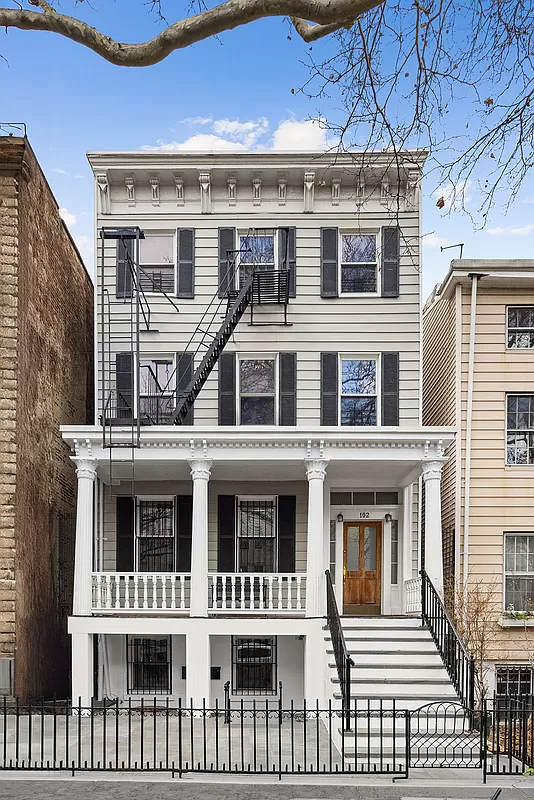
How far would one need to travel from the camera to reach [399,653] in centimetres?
1579

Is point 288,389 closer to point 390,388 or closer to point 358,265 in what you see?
point 390,388

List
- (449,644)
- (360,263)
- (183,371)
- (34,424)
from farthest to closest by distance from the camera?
1. (360,263)
2. (183,371)
3. (34,424)
4. (449,644)

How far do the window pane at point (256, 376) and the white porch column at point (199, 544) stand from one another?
110 inches

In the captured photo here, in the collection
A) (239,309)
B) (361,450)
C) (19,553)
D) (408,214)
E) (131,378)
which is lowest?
(19,553)

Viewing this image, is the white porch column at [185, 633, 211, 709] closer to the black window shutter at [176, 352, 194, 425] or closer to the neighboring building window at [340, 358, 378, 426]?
the black window shutter at [176, 352, 194, 425]

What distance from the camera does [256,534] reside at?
65.0 feet

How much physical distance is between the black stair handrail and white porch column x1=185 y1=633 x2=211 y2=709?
4.12 metres

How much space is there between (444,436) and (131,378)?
6.71m

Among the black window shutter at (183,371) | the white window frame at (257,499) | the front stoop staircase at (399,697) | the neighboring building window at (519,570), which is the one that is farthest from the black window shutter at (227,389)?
the neighboring building window at (519,570)

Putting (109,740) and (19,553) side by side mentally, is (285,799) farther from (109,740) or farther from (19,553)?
(19,553)

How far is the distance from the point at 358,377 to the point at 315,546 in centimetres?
429

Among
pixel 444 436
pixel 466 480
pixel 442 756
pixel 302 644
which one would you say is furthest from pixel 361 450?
pixel 442 756

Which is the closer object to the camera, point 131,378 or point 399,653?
point 399,653

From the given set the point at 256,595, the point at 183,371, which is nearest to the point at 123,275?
Answer: the point at 183,371
